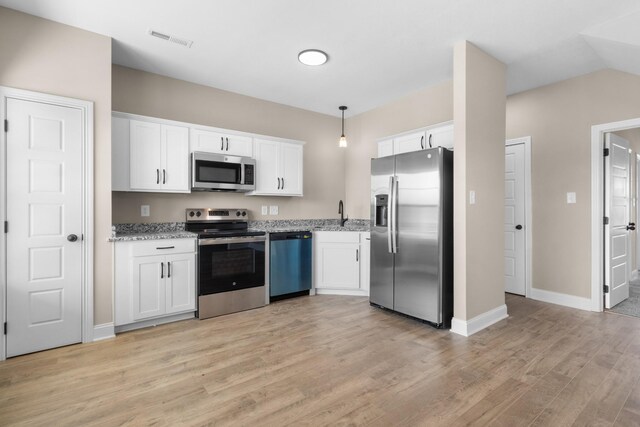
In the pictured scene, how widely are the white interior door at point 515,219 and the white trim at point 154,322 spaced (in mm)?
4088

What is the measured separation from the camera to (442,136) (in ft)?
12.5

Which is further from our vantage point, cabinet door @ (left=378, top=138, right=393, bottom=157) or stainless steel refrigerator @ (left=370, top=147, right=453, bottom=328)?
cabinet door @ (left=378, top=138, right=393, bottom=157)

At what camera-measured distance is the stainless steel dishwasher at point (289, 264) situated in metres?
4.04

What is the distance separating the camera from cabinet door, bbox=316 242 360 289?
14.3 ft

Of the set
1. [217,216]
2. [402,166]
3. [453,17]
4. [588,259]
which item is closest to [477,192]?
[402,166]

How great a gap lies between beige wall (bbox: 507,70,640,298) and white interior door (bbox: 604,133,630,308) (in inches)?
7.8

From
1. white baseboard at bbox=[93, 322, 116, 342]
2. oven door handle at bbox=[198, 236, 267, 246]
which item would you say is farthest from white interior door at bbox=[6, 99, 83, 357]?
oven door handle at bbox=[198, 236, 267, 246]

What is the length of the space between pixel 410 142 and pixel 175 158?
2.82 meters

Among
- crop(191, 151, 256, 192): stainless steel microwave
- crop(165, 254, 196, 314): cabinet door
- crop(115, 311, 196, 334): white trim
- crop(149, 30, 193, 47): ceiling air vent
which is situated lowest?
crop(115, 311, 196, 334): white trim

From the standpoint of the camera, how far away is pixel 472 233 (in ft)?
10.2

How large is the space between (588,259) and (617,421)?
2.47 metres

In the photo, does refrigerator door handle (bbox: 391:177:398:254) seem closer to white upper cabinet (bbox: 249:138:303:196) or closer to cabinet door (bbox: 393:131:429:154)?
cabinet door (bbox: 393:131:429:154)

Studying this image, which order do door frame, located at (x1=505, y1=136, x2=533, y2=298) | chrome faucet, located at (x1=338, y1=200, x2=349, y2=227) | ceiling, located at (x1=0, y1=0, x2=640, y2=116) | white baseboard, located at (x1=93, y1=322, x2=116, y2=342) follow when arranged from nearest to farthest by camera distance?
ceiling, located at (x1=0, y1=0, x2=640, y2=116)
white baseboard, located at (x1=93, y1=322, x2=116, y2=342)
door frame, located at (x1=505, y1=136, x2=533, y2=298)
chrome faucet, located at (x1=338, y1=200, x2=349, y2=227)

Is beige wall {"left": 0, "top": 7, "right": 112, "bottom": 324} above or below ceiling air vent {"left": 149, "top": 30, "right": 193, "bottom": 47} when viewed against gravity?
below
